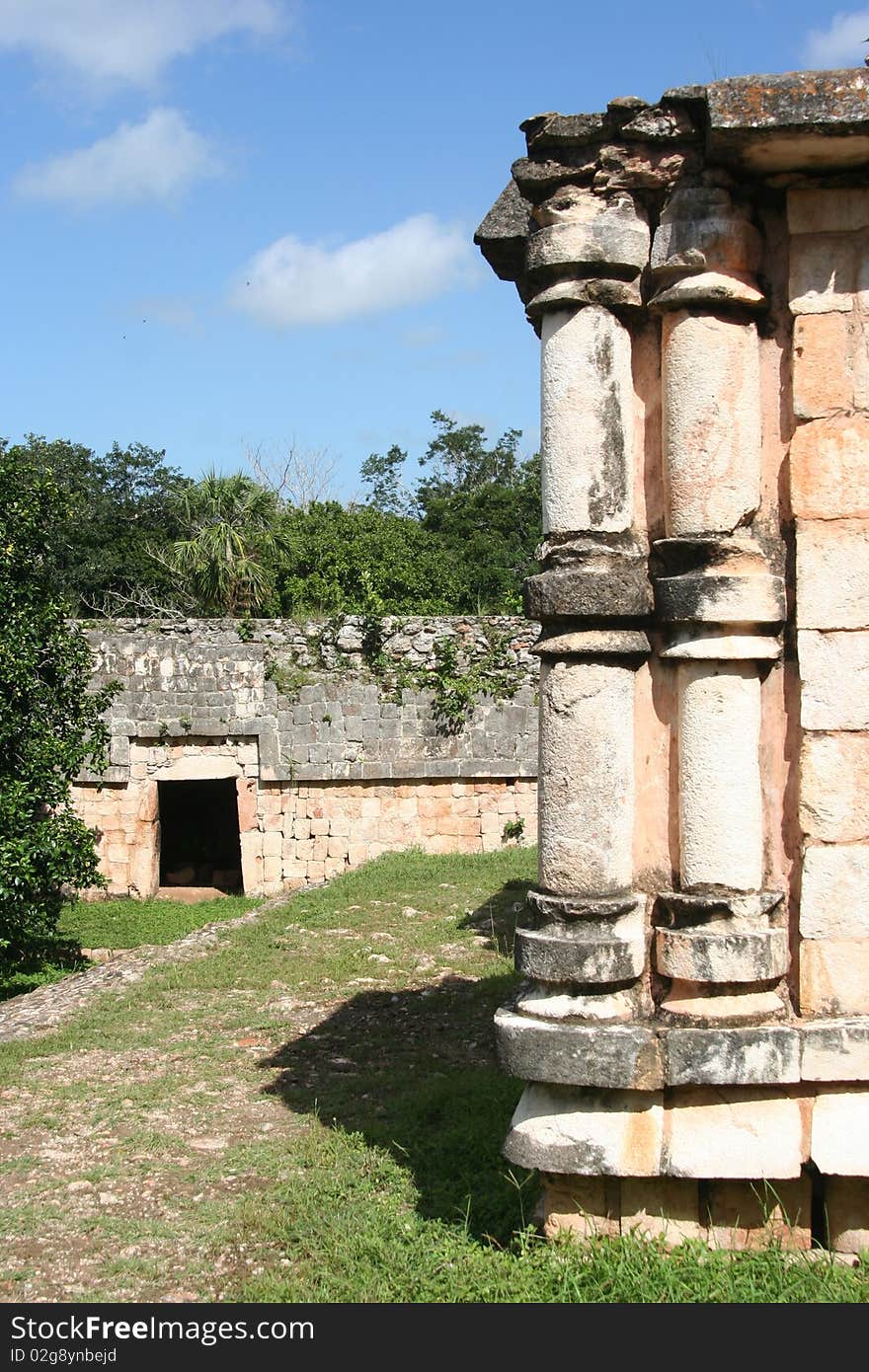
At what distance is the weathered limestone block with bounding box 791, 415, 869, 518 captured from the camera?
3822mm

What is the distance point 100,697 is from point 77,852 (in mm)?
1773

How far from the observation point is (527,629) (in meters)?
14.9

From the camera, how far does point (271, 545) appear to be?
20.9 meters

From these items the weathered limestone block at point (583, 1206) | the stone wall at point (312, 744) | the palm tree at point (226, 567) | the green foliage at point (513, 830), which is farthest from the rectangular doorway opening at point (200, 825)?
the weathered limestone block at point (583, 1206)

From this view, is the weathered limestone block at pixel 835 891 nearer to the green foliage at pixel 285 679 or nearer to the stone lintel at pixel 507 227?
the stone lintel at pixel 507 227

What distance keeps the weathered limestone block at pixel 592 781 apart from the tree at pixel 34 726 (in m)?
7.04

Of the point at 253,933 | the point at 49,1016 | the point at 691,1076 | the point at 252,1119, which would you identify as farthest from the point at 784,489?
the point at 253,933

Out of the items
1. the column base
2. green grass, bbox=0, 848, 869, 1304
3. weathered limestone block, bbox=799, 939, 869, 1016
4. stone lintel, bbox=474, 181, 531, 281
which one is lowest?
green grass, bbox=0, 848, 869, 1304

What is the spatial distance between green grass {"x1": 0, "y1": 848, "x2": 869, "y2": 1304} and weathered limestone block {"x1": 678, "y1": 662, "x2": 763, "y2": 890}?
1.16 metres

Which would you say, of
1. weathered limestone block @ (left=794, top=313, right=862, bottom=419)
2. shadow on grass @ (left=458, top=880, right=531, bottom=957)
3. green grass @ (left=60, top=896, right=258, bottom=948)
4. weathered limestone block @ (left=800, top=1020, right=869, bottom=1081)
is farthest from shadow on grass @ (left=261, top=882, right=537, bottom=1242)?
green grass @ (left=60, top=896, right=258, bottom=948)

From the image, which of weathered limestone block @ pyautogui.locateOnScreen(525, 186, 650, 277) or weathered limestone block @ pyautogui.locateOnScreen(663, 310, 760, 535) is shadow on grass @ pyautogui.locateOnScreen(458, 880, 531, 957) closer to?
weathered limestone block @ pyautogui.locateOnScreen(663, 310, 760, 535)

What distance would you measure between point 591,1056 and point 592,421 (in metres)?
2.02

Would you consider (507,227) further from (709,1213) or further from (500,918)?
(500,918)

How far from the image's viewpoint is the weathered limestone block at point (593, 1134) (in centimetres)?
362
